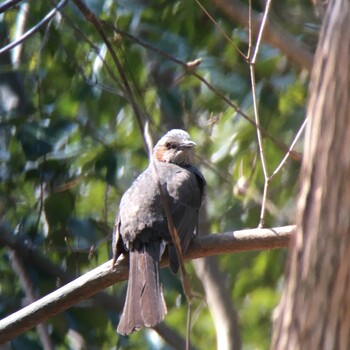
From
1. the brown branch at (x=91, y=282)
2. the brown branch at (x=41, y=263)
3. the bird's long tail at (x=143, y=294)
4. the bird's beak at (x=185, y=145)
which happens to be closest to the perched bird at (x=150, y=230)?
the bird's long tail at (x=143, y=294)

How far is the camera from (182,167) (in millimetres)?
7008

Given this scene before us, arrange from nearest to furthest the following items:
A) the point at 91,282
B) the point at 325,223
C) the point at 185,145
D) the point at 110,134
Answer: the point at 325,223
the point at 91,282
the point at 185,145
the point at 110,134

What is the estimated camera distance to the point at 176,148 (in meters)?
7.29

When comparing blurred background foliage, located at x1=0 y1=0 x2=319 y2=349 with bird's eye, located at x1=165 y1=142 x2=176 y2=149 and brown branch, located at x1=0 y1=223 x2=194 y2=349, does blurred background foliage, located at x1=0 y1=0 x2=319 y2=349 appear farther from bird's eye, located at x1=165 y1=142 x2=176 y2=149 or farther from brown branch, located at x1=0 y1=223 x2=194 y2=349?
bird's eye, located at x1=165 y1=142 x2=176 y2=149

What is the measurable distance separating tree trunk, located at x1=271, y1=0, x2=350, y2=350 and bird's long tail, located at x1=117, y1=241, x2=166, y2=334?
8.69ft

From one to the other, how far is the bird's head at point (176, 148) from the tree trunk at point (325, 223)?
14.5ft

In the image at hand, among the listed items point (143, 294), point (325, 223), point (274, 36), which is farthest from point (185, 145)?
point (325, 223)

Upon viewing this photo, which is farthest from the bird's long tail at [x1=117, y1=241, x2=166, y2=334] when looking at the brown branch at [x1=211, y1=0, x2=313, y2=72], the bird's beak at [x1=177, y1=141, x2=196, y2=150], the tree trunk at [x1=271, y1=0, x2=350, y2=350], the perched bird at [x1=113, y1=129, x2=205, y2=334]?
the tree trunk at [x1=271, y1=0, x2=350, y2=350]

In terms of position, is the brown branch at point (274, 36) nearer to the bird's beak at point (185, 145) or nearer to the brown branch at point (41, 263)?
the bird's beak at point (185, 145)

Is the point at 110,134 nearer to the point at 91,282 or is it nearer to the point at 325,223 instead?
the point at 91,282

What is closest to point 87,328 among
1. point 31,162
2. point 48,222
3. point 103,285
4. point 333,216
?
point 48,222

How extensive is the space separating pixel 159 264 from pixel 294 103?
103 inches

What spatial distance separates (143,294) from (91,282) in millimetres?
770

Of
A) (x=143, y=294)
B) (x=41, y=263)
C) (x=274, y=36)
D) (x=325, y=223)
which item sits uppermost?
→ (x=274, y=36)
